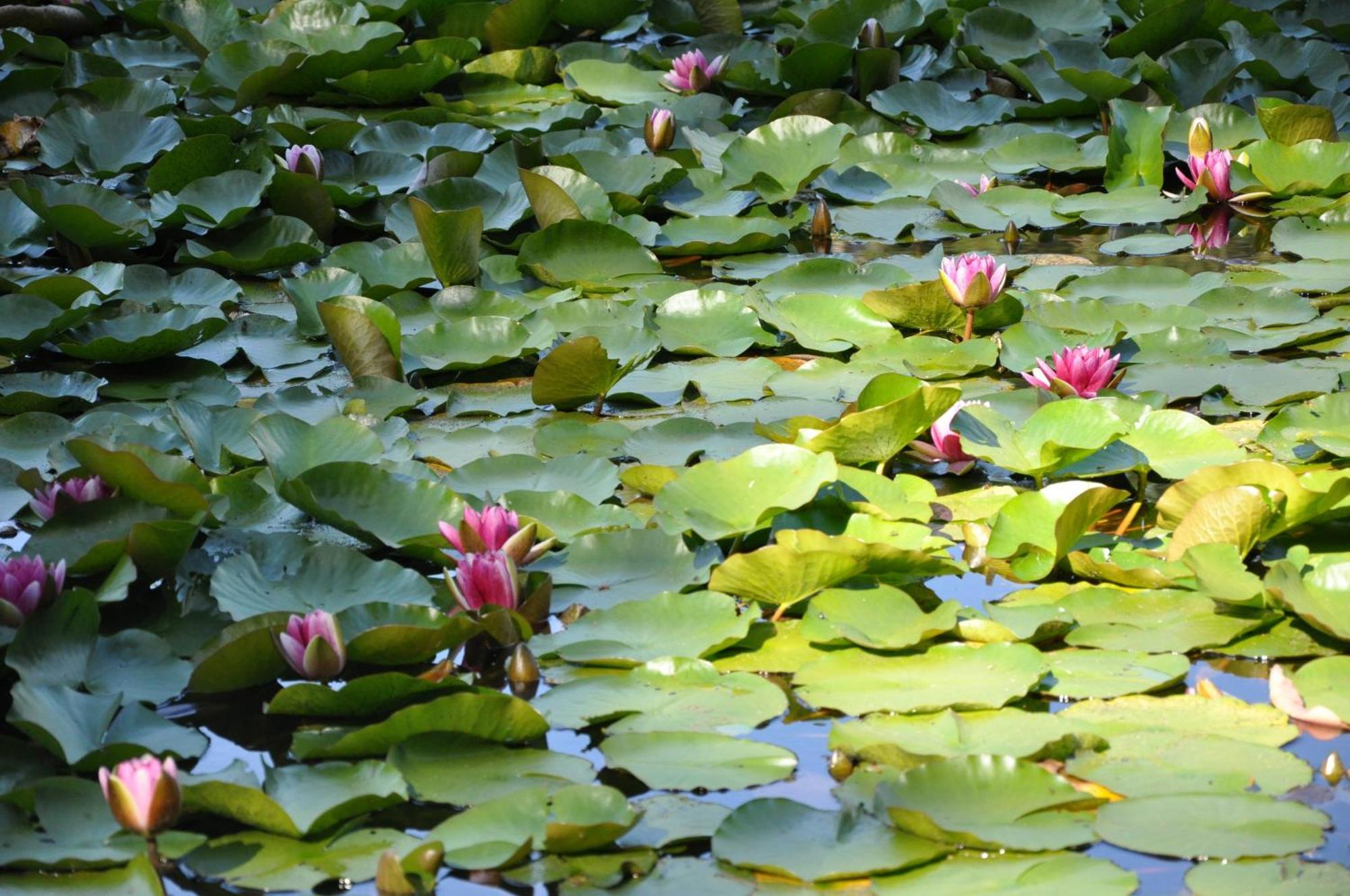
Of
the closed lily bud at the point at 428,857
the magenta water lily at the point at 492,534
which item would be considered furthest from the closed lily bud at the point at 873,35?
the closed lily bud at the point at 428,857

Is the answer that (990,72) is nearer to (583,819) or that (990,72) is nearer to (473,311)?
(473,311)

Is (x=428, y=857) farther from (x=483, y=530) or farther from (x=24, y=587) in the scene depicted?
(x=24, y=587)

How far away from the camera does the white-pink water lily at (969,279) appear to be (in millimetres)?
3061

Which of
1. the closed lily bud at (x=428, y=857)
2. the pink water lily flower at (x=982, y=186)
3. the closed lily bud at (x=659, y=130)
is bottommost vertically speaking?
the pink water lily flower at (x=982, y=186)

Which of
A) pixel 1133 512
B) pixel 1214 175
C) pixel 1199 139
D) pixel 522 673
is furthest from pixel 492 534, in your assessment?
pixel 1199 139

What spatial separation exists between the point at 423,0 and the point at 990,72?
2.09 metres

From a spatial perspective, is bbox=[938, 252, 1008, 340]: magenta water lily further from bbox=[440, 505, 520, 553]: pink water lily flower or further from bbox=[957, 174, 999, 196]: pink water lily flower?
bbox=[440, 505, 520, 553]: pink water lily flower

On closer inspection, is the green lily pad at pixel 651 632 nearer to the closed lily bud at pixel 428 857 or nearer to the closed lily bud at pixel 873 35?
the closed lily bud at pixel 428 857

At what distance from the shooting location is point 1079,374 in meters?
2.71

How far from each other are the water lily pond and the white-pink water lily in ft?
0.07

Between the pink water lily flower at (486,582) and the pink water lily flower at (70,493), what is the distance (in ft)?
1.90

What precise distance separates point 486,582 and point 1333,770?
3.60ft

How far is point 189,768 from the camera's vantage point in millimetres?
1774

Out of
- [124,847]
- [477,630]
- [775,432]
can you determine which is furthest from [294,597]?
[775,432]
